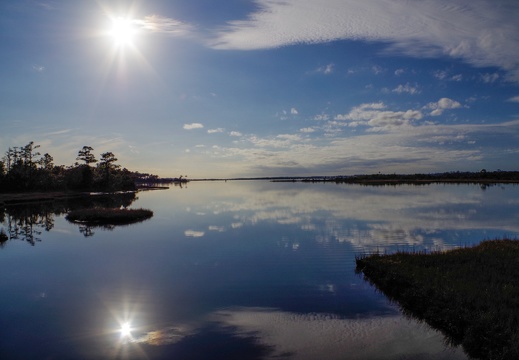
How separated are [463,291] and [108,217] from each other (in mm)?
61670

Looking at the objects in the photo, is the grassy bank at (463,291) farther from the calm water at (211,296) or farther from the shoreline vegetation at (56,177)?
the shoreline vegetation at (56,177)

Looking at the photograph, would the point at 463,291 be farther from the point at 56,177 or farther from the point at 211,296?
the point at 56,177

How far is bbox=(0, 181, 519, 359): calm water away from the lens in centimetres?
1650

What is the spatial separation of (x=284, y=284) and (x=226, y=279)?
4.65 meters

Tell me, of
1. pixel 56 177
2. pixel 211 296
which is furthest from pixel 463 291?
pixel 56 177

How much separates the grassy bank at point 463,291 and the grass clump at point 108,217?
1913 inches

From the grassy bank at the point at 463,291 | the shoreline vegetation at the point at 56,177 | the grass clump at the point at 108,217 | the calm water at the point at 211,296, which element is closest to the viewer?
the grassy bank at the point at 463,291

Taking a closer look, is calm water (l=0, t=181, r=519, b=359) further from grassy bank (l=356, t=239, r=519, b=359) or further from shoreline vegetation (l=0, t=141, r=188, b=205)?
shoreline vegetation (l=0, t=141, r=188, b=205)

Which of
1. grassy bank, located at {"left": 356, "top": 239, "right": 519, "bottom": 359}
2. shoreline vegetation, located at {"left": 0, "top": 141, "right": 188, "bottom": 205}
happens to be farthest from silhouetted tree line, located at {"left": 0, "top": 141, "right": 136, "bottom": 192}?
grassy bank, located at {"left": 356, "top": 239, "right": 519, "bottom": 359}

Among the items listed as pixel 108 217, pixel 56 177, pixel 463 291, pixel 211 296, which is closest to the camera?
pixel 463 291

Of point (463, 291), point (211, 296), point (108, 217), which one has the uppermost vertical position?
point (463, 291)

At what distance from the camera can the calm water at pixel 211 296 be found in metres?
16.5

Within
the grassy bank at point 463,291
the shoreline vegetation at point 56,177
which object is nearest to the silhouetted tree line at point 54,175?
the shoreline vegetation at point 56,177

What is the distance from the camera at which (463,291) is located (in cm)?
1962
